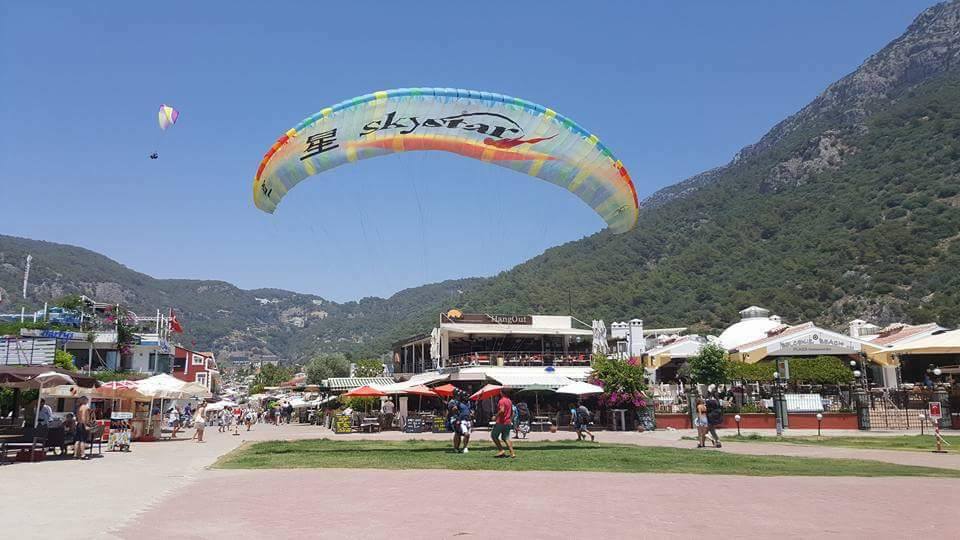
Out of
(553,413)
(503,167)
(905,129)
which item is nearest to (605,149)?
(503,167)

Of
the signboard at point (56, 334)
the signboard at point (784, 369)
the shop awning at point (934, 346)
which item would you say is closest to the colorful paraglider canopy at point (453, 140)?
the shop awning at point (934, 346)

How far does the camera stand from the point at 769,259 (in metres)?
86.1

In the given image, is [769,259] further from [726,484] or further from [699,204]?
[726,484]

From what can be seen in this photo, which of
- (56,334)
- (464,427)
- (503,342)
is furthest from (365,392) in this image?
(56,334)

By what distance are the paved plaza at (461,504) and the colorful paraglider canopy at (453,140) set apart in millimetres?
7376

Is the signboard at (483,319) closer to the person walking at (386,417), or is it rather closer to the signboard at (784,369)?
the person walking at (386,417)

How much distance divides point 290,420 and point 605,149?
1735 inches

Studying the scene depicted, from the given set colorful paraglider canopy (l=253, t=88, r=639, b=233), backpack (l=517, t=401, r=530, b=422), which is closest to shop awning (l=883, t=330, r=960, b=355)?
backpack (l=517, t=401, r=530, b=422)

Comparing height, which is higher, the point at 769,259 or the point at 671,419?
the point at 769,259

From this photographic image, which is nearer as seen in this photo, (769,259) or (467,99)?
(467,99)

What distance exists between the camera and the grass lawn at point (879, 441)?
17.4 m

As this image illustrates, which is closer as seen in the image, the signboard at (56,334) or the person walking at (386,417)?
the person walking at (386,417)

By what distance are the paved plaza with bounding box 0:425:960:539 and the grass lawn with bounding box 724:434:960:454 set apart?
4.89 meters

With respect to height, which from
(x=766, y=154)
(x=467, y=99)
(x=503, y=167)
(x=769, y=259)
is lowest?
(x=503, y=167)
